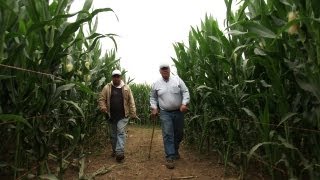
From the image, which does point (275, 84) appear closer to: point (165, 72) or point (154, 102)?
point (165, 72)

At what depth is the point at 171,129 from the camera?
233 inches

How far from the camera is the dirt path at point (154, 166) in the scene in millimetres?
5203

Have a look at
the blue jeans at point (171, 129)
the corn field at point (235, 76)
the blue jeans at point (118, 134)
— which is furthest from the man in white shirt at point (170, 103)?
the corn field at point (235, 76)

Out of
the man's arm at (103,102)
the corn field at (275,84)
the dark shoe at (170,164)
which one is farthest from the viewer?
the man's arm at (103,102)

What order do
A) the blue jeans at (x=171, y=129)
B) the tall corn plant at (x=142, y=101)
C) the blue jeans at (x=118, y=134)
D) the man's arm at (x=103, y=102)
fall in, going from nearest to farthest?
1. the blue jeans at (x=171, y=129)
2. the blue jeans at (x=118, y=134)
3. the man's arm at (x=103, y=102)
4. the tall corn plant at (x=142, y=101)

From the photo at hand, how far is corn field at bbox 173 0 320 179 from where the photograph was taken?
2.86 m

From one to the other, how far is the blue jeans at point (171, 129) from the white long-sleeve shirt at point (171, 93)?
0.12m

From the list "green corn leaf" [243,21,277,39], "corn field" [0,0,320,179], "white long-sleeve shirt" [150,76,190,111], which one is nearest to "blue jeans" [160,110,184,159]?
"white long-sleeve shirt" [150,76,190,111]

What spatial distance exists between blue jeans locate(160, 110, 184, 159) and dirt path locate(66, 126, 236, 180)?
25cm

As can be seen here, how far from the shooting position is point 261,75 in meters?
4.03

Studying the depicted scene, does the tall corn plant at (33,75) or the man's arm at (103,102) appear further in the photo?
the man's arm at (103,102)

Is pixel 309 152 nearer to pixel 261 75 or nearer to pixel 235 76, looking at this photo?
pixel 261 75

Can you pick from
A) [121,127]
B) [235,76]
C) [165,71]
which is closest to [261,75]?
[235,76]

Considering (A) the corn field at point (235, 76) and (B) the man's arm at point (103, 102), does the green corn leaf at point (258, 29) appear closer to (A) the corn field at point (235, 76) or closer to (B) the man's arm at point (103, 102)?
(A) the corn field at point (235, 76)
